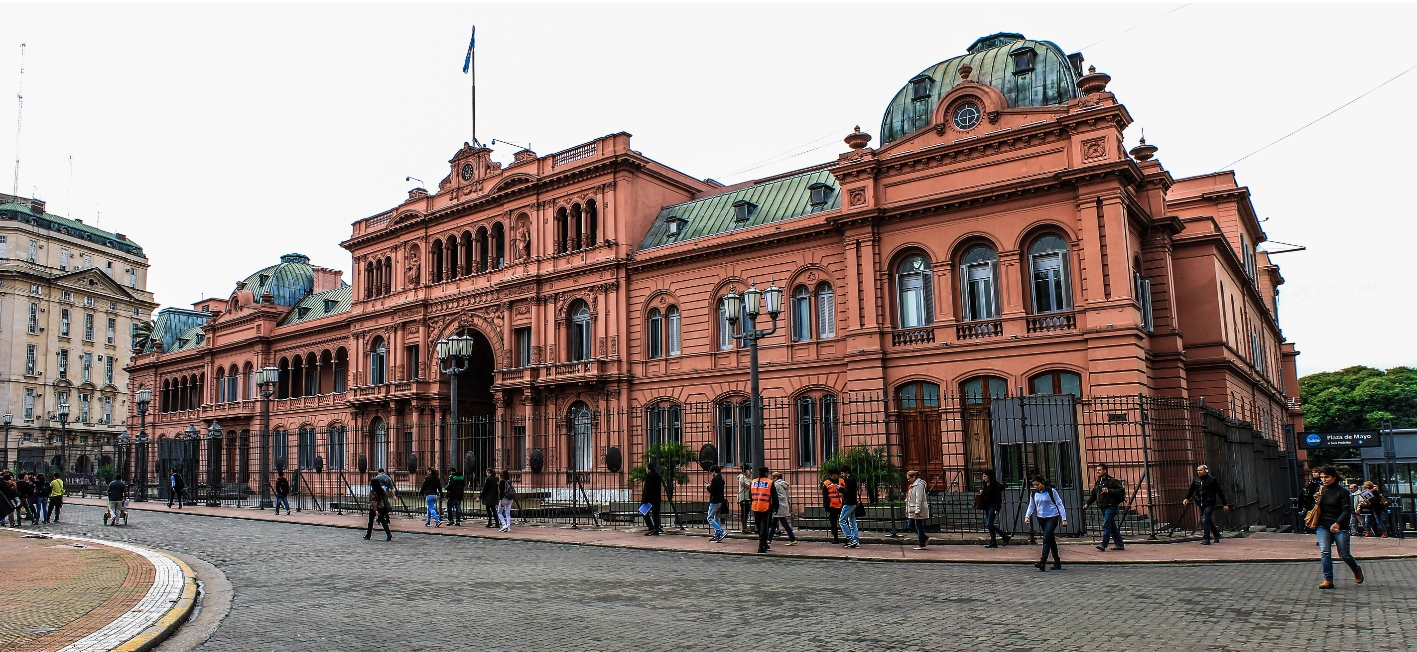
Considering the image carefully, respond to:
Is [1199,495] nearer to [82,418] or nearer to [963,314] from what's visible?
[963,314]

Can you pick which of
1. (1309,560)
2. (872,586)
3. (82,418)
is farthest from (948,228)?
(82,418)

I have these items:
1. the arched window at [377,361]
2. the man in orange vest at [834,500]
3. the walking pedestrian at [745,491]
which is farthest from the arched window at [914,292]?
the arched window at [377,361]

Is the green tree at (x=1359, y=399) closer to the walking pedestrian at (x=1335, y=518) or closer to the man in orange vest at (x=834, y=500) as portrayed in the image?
the man in orange vest at (x=834, y=500)

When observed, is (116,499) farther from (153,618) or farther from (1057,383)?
(1057,383)

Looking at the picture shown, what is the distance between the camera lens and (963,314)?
29.5 m

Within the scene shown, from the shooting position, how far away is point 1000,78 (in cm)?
3012

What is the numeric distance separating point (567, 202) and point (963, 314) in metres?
18.1

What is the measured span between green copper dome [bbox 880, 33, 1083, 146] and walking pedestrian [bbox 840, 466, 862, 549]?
49.9 feet

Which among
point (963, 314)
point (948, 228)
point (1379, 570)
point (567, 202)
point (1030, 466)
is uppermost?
point (567, 202)

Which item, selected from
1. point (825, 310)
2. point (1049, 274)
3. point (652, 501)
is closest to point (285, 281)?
point (825, 310)

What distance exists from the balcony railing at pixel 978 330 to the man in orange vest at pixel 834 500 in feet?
35.1

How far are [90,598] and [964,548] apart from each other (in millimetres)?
14479

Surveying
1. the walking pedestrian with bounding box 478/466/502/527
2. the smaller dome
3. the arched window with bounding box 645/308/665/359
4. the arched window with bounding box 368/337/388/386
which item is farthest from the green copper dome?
the smaller dome

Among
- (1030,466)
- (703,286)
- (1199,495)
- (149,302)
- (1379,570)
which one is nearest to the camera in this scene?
(1379,570)
